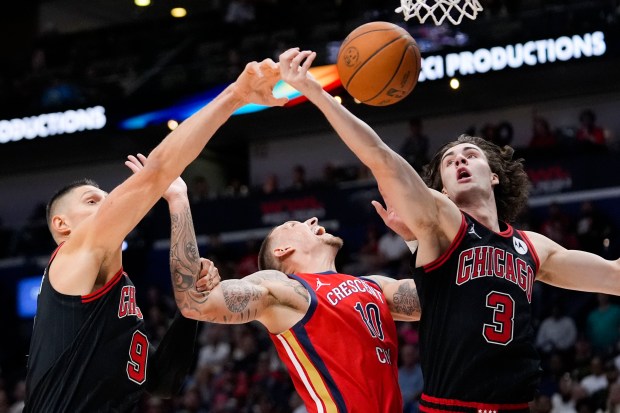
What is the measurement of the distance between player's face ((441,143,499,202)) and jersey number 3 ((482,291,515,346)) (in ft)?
2.02

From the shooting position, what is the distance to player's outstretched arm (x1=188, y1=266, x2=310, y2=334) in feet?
15.6

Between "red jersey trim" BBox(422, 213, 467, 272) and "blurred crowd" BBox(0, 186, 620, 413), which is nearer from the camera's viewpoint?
"red jersey trim" BBox(422, 213, 467, 272)

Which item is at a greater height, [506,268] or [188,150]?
[188,150]

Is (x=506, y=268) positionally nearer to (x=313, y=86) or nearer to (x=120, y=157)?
(x=313, y=86)

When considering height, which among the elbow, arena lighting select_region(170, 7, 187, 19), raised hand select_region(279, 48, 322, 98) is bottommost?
the elbow

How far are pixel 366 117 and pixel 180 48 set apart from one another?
11.0 ft

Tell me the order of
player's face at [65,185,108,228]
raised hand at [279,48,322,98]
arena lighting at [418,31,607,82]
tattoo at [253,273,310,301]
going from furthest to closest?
arena lighting at [418,31,607,82], tattoo at [253,273,310,301], player's face at [65,185,108,228], raised hand at [279,48,322,98]

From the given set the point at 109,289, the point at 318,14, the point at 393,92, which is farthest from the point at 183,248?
the point at 318,14

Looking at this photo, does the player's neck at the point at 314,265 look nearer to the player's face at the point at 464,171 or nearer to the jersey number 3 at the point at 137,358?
the player's face at the point at 464,171

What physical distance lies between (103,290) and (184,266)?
1.36 feet

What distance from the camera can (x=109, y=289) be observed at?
4586mm

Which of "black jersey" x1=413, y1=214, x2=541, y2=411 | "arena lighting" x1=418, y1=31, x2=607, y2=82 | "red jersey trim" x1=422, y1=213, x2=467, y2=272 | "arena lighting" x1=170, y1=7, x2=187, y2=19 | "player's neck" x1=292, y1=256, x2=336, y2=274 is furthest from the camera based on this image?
"arena lighting" x1=170, y1=7, x2=187, y2=19

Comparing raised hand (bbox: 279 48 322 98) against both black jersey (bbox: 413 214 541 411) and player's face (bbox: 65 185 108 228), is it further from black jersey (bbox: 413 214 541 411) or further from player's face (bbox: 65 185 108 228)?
player's face (bbox: 65 185 108 228)

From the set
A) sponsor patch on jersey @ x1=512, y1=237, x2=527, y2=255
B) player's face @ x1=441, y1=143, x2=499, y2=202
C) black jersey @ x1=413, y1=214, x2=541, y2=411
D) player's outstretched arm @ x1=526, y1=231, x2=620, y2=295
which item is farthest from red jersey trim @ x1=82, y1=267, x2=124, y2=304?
player's outstretched arm @ x1=526, y1=231, x2=620, y2=295
